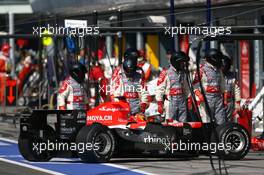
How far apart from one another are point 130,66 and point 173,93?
994mm

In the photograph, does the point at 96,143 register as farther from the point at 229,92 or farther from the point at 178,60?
the point at 229,92

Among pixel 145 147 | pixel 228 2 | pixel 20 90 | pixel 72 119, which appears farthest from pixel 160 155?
pixel 20 90

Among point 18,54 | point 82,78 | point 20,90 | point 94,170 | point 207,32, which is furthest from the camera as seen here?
point 18,54

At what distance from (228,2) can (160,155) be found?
8043 mm

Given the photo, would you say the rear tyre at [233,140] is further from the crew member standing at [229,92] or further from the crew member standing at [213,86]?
the crew member standing at [229,92]

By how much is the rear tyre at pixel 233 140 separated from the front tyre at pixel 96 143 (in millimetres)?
1788

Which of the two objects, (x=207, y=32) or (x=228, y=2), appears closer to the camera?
(x=207, y=32)

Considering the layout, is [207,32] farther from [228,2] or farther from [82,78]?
[228,2]

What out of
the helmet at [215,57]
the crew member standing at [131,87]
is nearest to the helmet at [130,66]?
the crew member standing at [131,87]

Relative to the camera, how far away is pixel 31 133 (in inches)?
615

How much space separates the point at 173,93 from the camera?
17203mm

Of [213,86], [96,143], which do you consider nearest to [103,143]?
[96,143]

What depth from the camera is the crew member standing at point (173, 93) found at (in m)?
17.1

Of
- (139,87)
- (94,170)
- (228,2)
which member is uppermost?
(228,2)
